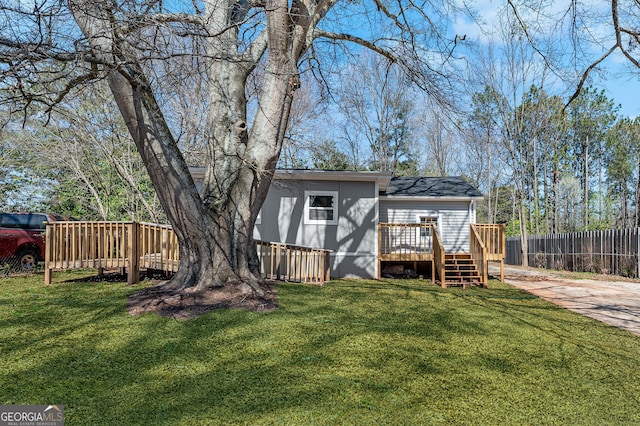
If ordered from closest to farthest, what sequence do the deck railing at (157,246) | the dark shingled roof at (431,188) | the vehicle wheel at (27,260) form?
the deck railing at (157,246), the vehicle wheel at (27,260), the dark shingled roof at (431,188)

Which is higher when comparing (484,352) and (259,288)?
(259,288)

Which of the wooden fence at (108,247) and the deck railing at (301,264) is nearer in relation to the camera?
the wooden fence at (108,247)

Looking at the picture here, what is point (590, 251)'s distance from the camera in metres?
16.4

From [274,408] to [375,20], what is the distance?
816 cm

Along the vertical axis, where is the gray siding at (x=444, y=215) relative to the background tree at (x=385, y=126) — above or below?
below

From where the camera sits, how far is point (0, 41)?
13.7ft

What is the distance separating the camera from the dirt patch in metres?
5.62

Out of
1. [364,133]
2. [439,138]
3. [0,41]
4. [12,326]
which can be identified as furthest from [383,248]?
[439,138]

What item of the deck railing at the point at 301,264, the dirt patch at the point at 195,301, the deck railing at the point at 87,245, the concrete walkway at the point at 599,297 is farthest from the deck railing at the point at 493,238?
the deck railing at the point at 87,245

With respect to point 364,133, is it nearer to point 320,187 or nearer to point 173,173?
point 320,187

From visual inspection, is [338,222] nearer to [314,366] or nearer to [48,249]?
[48,249]

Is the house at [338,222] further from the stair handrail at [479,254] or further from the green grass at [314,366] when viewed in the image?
the green grass at [314,366]

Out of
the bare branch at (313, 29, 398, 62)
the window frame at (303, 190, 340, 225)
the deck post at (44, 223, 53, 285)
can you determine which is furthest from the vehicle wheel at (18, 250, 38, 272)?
the bare branch at (313, 29, 398, 62)

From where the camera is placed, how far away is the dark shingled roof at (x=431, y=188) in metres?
13.9
